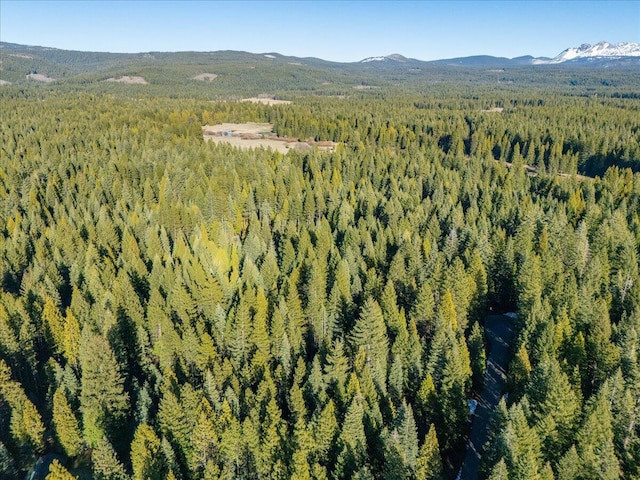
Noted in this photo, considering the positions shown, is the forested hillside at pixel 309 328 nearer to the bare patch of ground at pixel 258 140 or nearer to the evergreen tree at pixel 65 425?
the evergreen tree at pixel 65 425

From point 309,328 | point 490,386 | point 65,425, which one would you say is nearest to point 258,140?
point 309,328

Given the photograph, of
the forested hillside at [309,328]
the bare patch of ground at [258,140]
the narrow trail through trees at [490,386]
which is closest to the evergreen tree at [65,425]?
the forested hillside at [309,328]

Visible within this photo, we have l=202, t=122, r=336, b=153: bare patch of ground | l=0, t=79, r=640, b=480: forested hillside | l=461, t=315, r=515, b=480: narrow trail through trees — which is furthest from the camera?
l=202, t=122, r=336, b=153: bare patch of ground

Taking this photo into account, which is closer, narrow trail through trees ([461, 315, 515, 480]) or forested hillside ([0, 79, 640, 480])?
forested hillside ([0, 79, 640, 480])

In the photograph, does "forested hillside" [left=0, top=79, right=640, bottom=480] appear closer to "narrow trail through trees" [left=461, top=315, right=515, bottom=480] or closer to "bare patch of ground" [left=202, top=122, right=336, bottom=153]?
"narrow trail through trees" [left=461, top=315, right=515, bottom=480]

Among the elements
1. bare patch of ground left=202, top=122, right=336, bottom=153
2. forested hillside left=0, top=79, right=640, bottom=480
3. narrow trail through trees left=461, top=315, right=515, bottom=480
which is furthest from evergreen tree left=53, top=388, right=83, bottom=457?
bare patch of ground left=202, top=122, right=336, bottom=153

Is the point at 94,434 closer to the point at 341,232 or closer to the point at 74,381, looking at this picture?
the point at 74,381

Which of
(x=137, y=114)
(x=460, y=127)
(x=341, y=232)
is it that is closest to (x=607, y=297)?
(x=341, y=232)
